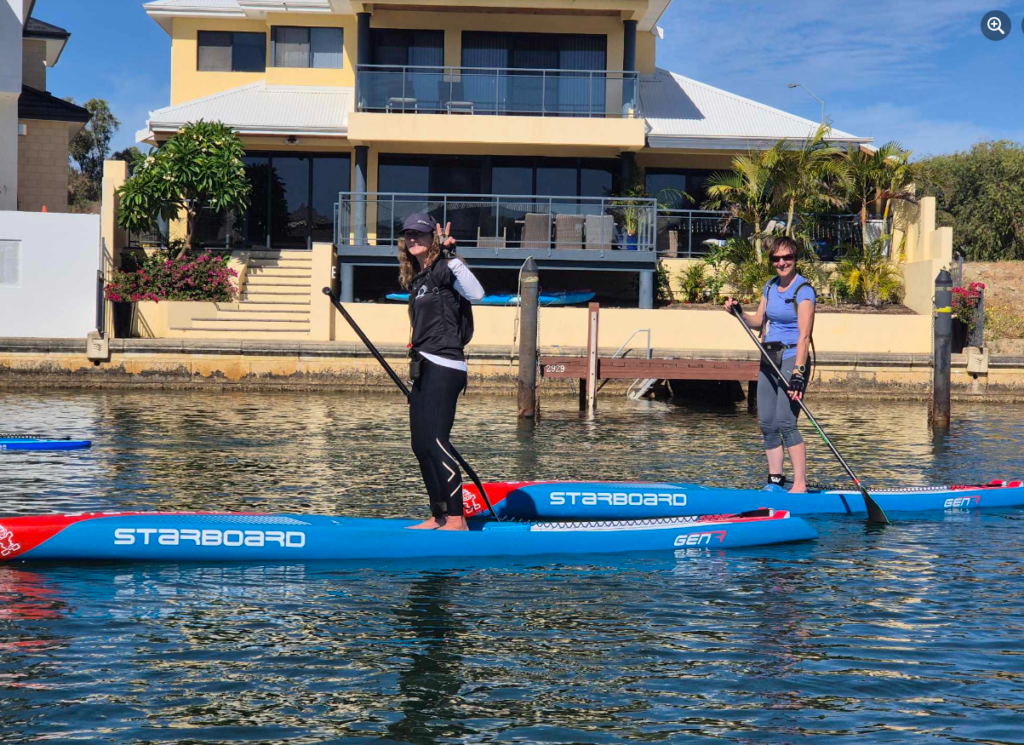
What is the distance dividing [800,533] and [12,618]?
515 cm

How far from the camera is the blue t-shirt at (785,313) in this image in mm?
8961

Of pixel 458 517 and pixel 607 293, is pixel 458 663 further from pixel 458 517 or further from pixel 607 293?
pixel 607 293

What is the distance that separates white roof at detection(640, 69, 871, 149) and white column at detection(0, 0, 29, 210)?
14.3 m

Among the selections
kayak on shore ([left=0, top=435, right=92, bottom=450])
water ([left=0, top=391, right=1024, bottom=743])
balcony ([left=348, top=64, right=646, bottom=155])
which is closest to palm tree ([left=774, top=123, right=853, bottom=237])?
balcony ([left=348, top=64, right=646, bottom=155])

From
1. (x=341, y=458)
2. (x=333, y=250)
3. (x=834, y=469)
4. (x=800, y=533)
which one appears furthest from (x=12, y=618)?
(x=333, y=250)

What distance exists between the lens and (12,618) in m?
6.14

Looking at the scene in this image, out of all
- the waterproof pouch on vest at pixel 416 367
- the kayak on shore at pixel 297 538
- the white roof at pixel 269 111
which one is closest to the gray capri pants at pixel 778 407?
the kayak on shore at pixel 297 538

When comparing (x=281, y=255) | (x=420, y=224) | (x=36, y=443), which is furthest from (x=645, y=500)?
(x=281, y=255)

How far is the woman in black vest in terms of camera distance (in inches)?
281

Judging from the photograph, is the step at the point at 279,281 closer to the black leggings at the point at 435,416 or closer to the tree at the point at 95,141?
the black leggings at the point at 435,416

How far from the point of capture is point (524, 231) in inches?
958

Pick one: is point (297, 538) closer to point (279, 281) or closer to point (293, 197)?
point (279, 281)

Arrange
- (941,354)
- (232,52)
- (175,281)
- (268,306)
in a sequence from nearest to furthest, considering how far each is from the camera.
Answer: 1. (941,354)
2. (175,281)
3. (268,306)
4. (232,52)

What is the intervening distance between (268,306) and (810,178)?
11675 millimetres
